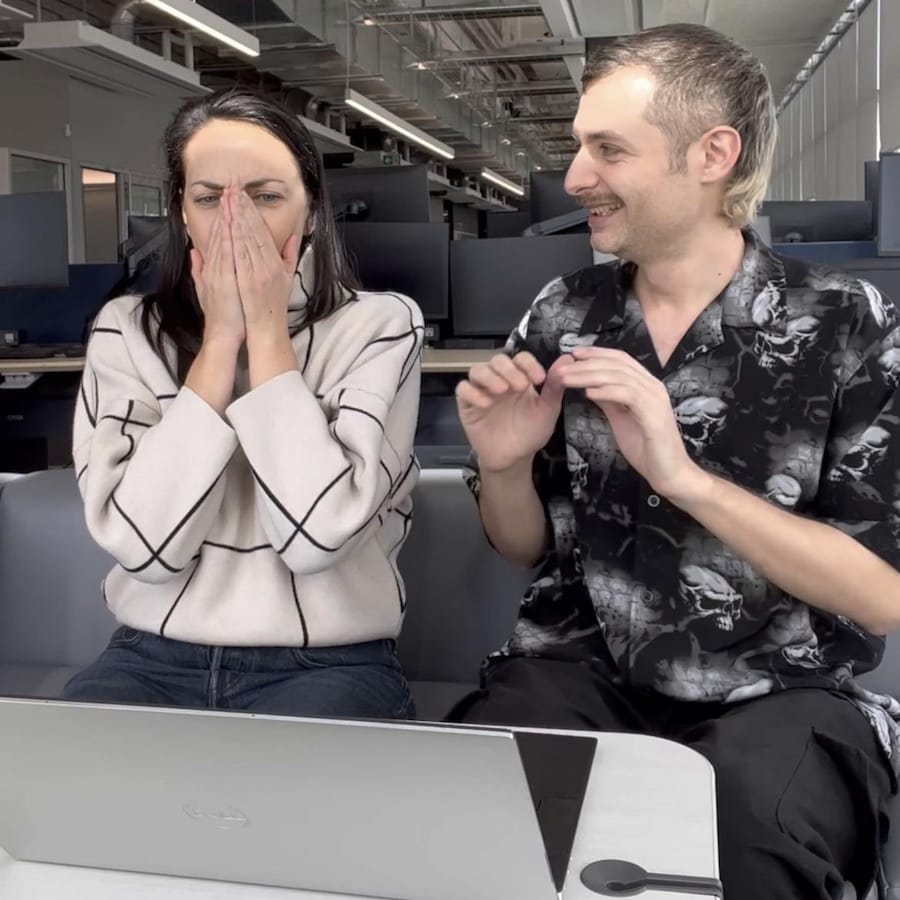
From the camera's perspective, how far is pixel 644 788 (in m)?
0.75

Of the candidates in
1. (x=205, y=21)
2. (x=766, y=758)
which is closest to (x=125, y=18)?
(x=205, y=21)

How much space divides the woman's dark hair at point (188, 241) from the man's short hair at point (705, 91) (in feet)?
1.28

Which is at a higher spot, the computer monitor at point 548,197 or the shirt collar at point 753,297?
the computer monitor at point 548,197

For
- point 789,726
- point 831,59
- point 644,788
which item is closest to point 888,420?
point 789,726

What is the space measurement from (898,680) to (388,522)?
2.59 feet

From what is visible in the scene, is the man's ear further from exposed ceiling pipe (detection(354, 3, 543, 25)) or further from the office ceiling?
exposed ceiling pipe (detection(354, 3, 543, 25))

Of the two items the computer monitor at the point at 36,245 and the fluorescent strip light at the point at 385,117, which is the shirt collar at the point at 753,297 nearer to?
the computer monitor at the point at 36,245

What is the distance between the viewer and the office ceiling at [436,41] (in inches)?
362

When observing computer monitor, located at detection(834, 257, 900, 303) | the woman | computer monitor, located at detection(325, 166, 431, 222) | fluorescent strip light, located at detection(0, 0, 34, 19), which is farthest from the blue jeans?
fluorescent strip light, located at detection(0, 0, 34, 19)

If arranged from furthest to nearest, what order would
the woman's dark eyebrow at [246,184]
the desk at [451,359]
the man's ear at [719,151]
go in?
the desk at [451,359] → the woman's dark eyebrow at [246,184] → the man's ear at [719,151]

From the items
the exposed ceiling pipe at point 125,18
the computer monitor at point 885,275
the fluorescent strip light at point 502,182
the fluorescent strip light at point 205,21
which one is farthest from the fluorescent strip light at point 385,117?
the computer monitor at point 885,275

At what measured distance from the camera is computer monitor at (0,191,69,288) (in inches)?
168

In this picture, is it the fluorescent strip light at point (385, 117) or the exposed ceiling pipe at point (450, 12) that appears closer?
the fluorescent strip light at point (385, 117)

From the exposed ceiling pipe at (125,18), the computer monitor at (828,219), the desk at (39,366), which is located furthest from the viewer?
the exposed ceiling pipe at (125,18)
